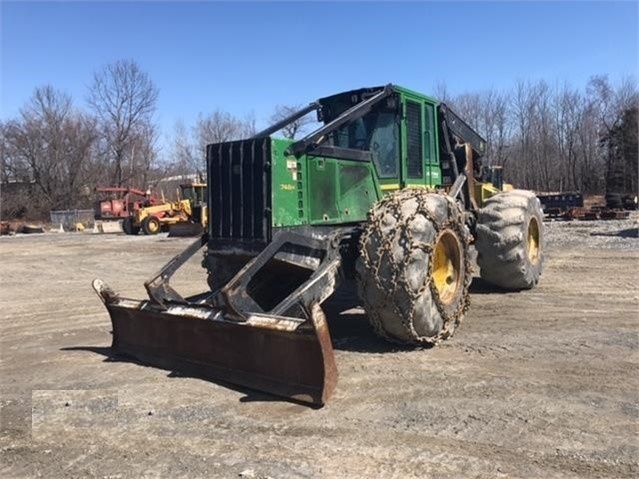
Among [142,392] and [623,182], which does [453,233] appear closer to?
[142,392]

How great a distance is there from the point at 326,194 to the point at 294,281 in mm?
1036

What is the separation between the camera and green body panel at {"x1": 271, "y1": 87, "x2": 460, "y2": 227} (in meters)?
5.88

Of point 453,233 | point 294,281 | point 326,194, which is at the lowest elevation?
point 294,281

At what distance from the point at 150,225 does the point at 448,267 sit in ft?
83.5

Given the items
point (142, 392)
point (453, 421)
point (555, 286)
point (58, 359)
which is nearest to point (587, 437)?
point (453, 421)

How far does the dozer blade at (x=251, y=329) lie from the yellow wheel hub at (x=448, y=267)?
1.32 metres

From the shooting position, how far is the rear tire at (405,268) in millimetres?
5574

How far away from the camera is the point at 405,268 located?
219 inches

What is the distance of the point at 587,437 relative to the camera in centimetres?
383

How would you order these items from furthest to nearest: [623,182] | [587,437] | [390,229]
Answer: [623,182]
[390,229]
[587,437]

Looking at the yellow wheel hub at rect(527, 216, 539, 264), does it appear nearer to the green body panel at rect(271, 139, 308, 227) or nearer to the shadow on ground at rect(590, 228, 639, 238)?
the green body panel at rect(271, 139, 308, 227)

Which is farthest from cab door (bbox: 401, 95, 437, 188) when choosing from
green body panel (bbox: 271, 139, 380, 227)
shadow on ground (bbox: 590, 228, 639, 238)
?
shadow on ground (bbox: 590, 228, 639, 238)

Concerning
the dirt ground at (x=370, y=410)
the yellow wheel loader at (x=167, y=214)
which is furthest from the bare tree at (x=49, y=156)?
the dirt ground at (x=370, y=410)

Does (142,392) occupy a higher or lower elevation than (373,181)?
lower
